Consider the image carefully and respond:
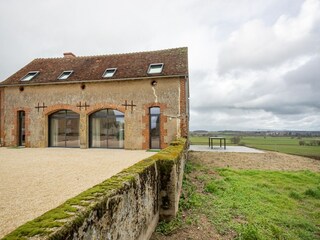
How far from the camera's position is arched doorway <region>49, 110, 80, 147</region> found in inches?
585

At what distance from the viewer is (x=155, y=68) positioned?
14.1 m

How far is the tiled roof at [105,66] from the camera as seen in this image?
13.8m

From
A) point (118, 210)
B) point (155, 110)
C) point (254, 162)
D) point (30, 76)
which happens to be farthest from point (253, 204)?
point (30, 76)

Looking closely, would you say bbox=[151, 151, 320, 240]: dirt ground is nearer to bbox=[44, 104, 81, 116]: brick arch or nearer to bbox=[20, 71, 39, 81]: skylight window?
bbox=[44, 104, 81, 116]: brick arch

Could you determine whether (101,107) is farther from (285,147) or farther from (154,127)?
(285,147)

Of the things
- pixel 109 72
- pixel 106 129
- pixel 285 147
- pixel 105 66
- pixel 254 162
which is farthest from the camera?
pixel 285 147

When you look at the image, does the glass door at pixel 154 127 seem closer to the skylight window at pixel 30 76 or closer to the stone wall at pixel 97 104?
the stone wall at pixel 97 104

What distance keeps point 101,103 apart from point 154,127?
12.0 feet

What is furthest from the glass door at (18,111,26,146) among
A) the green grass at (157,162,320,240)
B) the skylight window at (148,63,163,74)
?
the green grass at (157,162,320,240)

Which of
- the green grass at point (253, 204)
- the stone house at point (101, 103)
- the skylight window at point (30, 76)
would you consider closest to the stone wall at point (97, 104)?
the stone house at point (101, 103)

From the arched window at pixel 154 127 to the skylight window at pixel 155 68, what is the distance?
222cm

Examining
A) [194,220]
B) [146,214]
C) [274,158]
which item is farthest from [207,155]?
[146,214]

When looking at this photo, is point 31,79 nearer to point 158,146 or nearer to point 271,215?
point 158,146

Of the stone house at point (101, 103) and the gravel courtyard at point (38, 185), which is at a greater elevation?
the stone house at point (101, 103)
